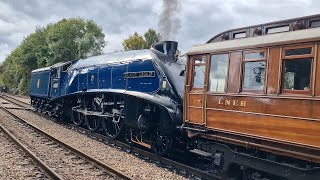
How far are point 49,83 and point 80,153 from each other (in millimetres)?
13024

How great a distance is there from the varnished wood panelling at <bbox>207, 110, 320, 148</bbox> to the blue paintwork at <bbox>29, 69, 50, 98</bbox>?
1714 centimetres

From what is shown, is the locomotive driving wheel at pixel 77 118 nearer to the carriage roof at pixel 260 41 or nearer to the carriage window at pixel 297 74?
the carriage roof at pixel 260 41

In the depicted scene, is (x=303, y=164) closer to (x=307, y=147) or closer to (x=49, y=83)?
(x=307, y=147)

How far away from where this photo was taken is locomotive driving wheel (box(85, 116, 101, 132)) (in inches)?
633

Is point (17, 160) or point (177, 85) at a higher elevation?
Answer: point (177, 85)

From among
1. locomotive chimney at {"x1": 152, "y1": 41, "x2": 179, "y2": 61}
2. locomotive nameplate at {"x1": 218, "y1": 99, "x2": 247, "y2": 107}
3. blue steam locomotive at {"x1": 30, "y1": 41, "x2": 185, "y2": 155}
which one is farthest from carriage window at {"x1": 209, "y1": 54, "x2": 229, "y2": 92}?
locomotive chimney at {"x1": 152, "y1": 41, "x2": 179, "y2": 61}

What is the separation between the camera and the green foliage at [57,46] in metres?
Result: 60.2

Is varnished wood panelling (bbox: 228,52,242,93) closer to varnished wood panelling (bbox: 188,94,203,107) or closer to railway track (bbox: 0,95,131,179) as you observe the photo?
varnished wood panelling (bbox: 188,94,203,107)

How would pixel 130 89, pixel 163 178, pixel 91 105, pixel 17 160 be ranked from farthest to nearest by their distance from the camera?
pixel 91 105, pixel 130 89, pixel 17 160, pixel 163 178

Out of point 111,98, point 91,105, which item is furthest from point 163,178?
point 91,105

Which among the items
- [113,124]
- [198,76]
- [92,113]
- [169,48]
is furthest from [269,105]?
[92,113]

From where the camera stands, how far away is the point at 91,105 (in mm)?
16781

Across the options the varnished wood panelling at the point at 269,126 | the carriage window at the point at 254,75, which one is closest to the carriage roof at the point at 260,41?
the carriage window at the point at 254,75

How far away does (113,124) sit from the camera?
49.3 ft
